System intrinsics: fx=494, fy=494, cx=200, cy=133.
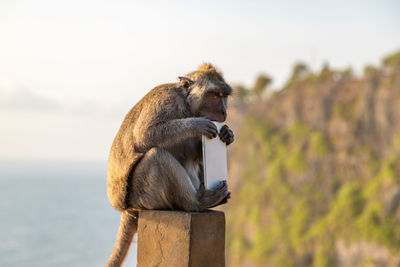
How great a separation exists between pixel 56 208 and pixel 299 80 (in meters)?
75.0

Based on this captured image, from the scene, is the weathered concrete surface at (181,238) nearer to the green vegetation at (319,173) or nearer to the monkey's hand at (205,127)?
the monkey's hand at (205,127)

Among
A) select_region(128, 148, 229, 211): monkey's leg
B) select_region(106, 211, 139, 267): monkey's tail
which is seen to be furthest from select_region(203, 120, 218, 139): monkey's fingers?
select_region(106, 211, 139, 267): monkey's tail

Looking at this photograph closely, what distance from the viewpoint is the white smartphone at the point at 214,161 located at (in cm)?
428

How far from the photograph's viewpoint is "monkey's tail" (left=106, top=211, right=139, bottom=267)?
4.71m

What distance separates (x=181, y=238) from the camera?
4227 mm

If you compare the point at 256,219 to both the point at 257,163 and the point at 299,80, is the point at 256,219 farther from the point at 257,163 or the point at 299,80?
the point at 299,80

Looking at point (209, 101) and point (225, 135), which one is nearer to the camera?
point (225, 135)

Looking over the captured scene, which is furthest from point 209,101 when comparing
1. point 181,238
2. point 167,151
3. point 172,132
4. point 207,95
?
point 181,238

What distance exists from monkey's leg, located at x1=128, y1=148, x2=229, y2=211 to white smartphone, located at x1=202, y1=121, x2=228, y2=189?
3.7 inches

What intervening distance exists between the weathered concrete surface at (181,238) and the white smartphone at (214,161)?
290 mm

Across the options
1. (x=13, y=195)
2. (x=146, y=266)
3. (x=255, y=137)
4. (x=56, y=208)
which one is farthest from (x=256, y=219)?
(x=13, y=195)

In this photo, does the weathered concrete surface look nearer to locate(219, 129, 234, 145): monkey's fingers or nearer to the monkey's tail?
the monkey's tail

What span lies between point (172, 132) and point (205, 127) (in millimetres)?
296

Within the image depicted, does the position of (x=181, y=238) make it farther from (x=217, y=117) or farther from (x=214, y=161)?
(x=217, y=117)
